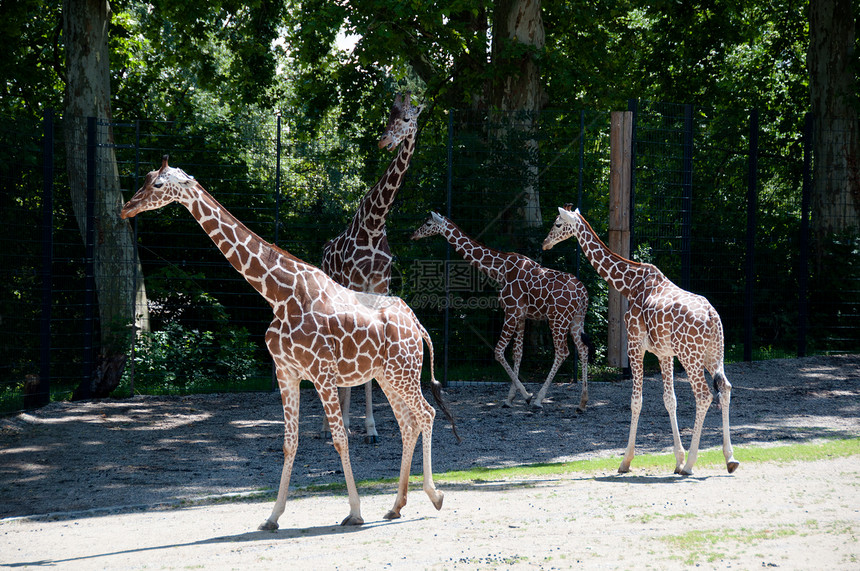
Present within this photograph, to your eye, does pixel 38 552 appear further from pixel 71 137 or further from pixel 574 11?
pixel 574 11

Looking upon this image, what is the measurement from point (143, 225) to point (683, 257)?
29.8 feet

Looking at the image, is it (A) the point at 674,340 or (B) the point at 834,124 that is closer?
(A) the point at 674,340

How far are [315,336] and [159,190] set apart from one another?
1620 mm

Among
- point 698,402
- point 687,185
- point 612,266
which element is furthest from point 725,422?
point 687,185

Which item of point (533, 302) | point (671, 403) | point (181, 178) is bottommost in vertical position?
point (671, 403)

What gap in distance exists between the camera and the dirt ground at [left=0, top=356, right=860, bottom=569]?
5.35m

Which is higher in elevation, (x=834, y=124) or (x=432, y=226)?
(x=834, y=124)

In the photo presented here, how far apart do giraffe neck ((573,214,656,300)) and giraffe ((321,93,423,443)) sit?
2.30 m

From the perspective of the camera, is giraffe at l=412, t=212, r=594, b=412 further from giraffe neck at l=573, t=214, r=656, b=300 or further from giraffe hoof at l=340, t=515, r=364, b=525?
giraffe hoof at l=340, t=515, r=364, b=525

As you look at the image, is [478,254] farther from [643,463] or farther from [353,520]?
[353,520]

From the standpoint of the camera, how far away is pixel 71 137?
1184 cm

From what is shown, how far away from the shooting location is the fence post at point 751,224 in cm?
1408

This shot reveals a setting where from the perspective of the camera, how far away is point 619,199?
12180 millimetres

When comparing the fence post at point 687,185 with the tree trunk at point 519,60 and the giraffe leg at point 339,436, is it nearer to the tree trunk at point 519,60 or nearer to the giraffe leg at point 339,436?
the tree trunk at point 519,60
